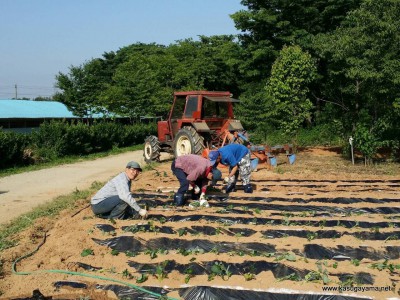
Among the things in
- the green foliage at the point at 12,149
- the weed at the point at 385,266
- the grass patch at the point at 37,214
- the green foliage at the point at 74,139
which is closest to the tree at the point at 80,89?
the green foliage at the point at 74,139

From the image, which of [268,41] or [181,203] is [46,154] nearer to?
[181,203]

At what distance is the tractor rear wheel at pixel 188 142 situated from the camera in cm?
1127

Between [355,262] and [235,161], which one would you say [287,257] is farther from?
[235,161]

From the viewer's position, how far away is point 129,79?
85.7ft

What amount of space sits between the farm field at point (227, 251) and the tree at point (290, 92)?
315 inches

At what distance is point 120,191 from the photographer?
595 centimetres

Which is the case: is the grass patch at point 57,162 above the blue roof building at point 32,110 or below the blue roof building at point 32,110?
below

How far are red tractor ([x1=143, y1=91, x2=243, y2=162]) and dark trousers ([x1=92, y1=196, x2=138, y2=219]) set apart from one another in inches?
199

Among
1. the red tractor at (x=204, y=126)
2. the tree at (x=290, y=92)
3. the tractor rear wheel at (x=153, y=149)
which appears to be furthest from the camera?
the tree at (x=290, y=92)

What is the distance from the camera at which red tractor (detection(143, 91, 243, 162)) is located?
11.5m

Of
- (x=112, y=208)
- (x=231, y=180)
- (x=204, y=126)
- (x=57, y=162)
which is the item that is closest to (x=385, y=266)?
(x=112, y=208)

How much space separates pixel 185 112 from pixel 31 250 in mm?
7394

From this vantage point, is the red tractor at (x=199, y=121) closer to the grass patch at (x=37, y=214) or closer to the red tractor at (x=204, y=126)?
the red tractor at (x=204, y=126)

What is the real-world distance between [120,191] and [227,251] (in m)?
1.87
